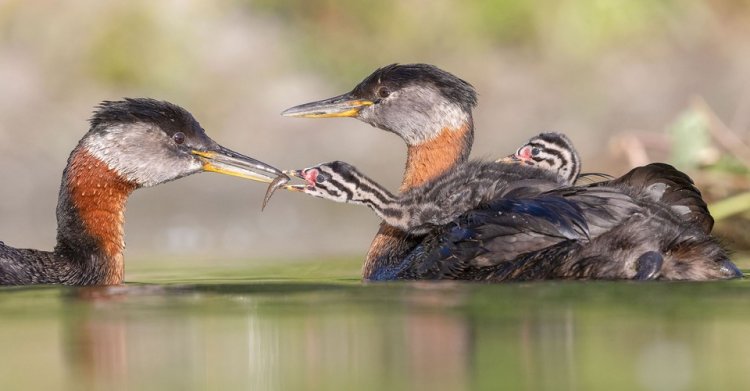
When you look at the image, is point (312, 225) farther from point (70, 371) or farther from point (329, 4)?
point (70, 371)

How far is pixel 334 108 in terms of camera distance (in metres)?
9.52

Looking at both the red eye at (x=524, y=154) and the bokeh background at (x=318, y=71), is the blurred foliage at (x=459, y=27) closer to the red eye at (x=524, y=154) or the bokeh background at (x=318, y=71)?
the bokeh background at (x=318, y=71)

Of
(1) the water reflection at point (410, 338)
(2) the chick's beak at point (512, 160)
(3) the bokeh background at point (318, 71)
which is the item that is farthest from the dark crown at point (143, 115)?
(3) the bokeh background at point (318, 71)

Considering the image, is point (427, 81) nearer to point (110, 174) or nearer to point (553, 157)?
point (553, 157)

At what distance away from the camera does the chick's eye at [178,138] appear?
877cm

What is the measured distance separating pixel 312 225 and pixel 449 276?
5.40 metres

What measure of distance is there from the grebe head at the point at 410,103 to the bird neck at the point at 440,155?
3cm

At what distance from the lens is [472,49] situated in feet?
47.2

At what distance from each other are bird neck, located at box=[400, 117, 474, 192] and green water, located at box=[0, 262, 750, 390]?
165 cm

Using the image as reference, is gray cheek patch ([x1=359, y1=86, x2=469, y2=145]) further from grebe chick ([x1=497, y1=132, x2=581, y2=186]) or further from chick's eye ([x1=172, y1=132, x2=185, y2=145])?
chick's eye ([x1=172, y1=132, x2=185, y2=145])

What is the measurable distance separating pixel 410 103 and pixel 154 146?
1602mm

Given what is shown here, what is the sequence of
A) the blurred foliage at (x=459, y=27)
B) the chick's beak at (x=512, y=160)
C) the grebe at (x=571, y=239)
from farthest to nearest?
1. the blurred foliage at (x=459, y=27)
2. the chick's beak at (x=512, y=160)
3. the grebe at (x=571, y=239)

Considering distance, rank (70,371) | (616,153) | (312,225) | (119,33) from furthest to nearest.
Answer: (119,33), (312,225), (616,153), (70,371)

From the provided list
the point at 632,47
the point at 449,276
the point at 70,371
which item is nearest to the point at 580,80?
the point at 632,47
